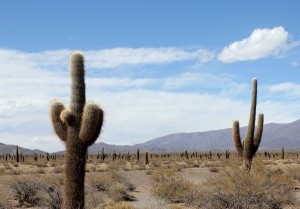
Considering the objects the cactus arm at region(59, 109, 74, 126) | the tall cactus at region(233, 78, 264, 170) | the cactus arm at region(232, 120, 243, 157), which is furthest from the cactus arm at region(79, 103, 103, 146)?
the cactus arm at region(232, 120, 243, 157)

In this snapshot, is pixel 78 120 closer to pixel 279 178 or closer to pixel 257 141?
pixel 279 178

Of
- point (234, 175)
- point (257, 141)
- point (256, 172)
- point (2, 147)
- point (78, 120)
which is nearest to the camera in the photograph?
point (78, 120)

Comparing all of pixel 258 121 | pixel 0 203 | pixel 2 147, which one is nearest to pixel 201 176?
pixel 258 121

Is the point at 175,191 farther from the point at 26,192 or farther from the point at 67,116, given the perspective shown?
the point at 67,116

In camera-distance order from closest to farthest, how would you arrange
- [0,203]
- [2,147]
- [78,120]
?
[78,120], [0,203], [2,147]

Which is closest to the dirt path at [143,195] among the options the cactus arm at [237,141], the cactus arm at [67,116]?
the cactus arm at [237,141]

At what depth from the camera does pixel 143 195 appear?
75.7 feet

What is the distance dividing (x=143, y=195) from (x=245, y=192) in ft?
26.4

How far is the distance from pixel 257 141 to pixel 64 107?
526 inches

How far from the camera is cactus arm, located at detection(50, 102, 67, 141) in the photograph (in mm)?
13609

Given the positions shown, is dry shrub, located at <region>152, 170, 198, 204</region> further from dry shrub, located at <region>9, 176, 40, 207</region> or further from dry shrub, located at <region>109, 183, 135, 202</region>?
dry shrub, located at <region>9, 176, 40, 207</region>

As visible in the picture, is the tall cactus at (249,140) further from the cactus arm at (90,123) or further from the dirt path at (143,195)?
the cactus arm at (90,123)

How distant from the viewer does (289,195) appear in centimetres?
1759

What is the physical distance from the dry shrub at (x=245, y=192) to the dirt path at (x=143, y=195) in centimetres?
224
